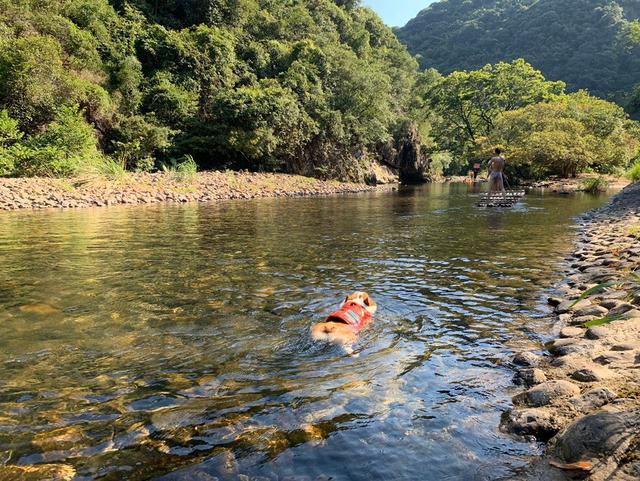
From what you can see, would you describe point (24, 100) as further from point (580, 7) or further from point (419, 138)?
point (580, 7)

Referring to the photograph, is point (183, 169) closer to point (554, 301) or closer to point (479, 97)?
point (554, 301)

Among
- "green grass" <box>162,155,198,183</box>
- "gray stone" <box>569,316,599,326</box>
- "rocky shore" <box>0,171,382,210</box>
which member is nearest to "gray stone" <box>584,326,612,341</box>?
"gray stone" <box>569,316,599,326</box>

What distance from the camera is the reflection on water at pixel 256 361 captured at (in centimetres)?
294

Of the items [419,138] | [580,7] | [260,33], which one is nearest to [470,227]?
[260,33]

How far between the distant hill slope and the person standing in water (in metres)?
57.4

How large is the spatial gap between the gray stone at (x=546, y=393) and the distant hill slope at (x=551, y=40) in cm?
7587

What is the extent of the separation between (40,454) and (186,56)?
3671cm

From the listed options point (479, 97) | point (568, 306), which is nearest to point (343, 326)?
point (568, 306)

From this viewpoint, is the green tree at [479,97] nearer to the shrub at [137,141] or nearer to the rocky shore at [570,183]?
the rocky shore at [570,183]

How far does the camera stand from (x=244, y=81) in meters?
40.2

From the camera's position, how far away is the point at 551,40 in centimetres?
8481

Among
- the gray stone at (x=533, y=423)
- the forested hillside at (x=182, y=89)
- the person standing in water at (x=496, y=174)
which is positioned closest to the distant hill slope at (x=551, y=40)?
the forested hillside at (x=182, y=89)

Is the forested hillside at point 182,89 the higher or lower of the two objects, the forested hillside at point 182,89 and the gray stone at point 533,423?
the higher

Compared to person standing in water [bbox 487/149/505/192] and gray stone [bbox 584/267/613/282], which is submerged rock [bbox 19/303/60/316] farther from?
person standing in water [bbox 487/149/505/192]
